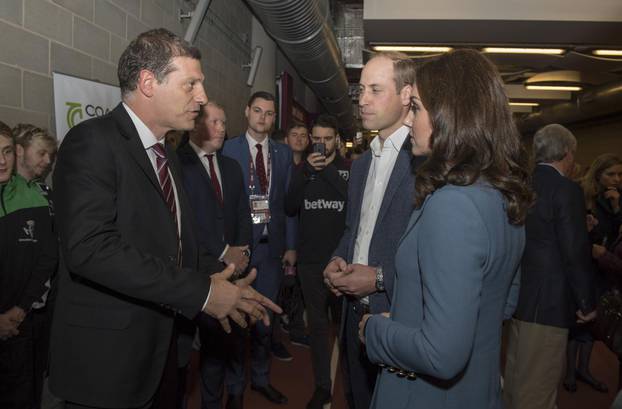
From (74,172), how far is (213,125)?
1447 mm

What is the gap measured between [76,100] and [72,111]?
2.8 inches

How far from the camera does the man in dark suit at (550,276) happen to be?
236cm

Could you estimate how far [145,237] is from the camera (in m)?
1.41

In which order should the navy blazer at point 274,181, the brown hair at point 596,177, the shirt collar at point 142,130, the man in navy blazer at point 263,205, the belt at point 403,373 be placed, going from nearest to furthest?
1. the belt at point 403,373
2. the shirt collar at point 142,130
3. the man in navy blazer at point 263,205
4. the navy blazer at point 274,181
5. the brown hair at point 596,177

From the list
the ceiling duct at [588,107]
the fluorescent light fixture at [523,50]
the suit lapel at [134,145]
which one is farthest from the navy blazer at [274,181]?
the ceiling duct at [588,107]

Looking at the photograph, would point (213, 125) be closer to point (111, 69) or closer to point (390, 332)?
point (111, 69)

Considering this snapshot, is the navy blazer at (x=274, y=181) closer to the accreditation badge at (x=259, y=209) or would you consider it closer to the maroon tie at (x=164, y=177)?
the accreditation badge at (x=259, y=209)

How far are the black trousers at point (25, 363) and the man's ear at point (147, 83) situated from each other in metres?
1.55

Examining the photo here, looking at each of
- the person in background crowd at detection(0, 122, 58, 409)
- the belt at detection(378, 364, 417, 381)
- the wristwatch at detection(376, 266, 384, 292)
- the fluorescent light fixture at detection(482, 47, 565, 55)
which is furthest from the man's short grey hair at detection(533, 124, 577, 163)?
the fluorescent light fixture at detection(482, 47, 565, 55)

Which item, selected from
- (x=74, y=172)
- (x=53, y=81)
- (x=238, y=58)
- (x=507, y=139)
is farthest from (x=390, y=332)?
(x=238, y=58)

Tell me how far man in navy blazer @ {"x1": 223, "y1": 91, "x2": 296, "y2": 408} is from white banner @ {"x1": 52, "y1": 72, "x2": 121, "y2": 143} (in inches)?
33.3

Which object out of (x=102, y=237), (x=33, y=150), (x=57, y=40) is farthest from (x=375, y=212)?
(x=57, y=40)

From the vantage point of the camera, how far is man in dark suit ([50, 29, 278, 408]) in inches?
50.3

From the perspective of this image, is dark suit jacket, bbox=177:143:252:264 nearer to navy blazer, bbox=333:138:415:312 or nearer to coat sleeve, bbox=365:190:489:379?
navy blazer, bbox=333:138:415:312
